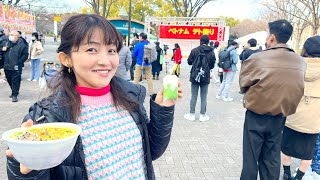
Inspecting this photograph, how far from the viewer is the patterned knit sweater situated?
131 cm

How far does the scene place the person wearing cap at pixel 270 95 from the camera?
8.79 feet

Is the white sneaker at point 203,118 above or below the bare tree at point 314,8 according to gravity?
below

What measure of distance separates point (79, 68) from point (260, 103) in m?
2.05

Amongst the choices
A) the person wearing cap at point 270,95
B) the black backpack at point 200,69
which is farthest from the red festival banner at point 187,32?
the person wearing cap at point 270,95

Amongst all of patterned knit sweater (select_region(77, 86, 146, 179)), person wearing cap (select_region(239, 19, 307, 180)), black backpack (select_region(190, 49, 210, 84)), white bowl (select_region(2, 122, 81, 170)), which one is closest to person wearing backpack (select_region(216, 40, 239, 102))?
black backpack (select_region(190, 49, 210, 84))

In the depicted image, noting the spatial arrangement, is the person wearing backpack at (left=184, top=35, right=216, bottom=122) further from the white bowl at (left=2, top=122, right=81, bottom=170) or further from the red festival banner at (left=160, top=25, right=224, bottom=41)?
the red festival banner at (left=160, top=25, right=224, bottom=41)

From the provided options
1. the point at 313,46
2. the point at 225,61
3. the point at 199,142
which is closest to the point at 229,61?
the point at 225,61

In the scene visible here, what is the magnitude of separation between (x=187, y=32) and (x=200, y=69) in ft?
31.7

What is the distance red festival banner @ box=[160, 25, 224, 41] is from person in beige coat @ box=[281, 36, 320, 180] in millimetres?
11618

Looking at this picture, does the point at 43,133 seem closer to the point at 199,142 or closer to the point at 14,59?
the point at 199,142

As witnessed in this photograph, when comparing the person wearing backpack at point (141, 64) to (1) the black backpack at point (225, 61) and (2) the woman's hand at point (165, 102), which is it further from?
(2) the woman's hand at point (165, 102)

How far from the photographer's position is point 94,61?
4.19ft

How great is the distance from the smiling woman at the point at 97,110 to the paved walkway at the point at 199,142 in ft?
4.62

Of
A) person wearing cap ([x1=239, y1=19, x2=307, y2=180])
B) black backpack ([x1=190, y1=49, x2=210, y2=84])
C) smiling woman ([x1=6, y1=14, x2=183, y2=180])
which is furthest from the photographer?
black backpack ([x1=190, y1=49, x2=210, y2=84])
